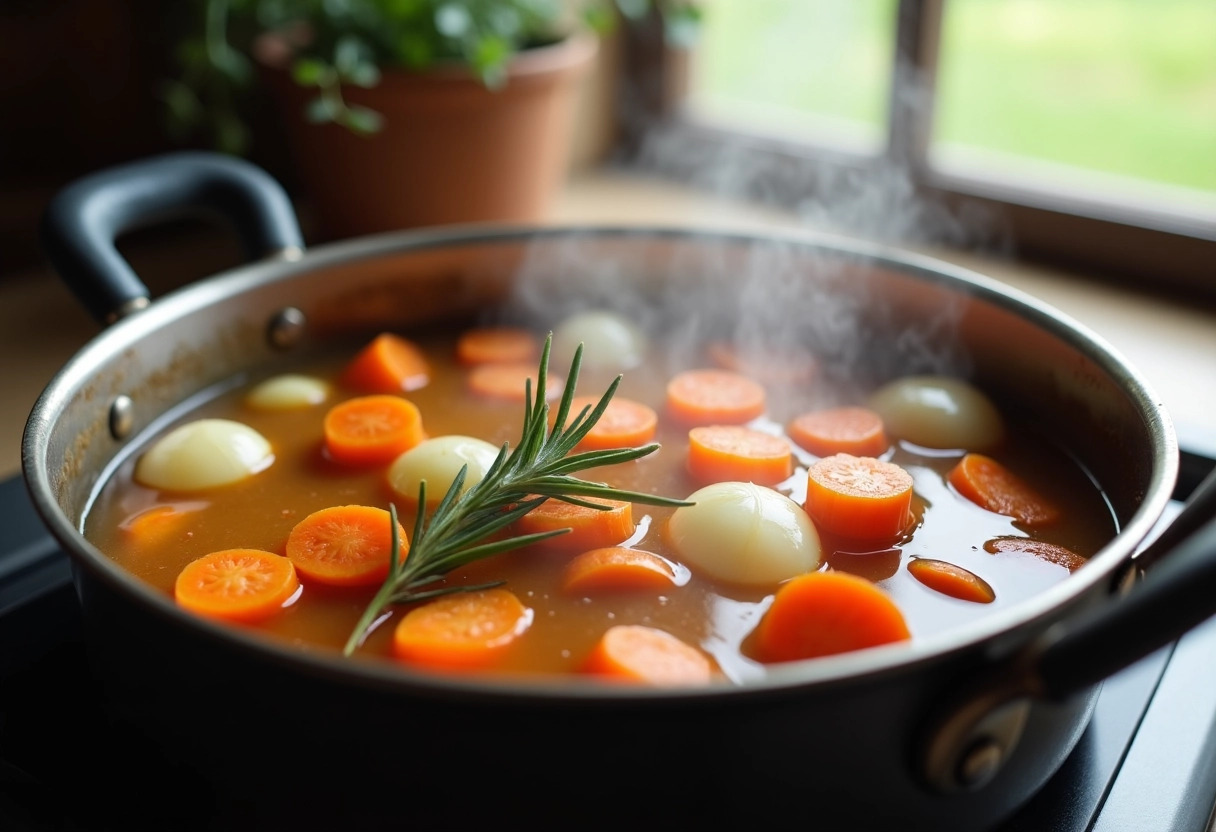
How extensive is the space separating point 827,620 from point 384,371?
721 millimetres

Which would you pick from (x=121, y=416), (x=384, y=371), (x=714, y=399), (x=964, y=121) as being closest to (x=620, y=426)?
(x=714, y=399)

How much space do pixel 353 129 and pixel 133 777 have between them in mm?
1122

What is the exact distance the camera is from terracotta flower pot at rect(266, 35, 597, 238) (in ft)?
5.47

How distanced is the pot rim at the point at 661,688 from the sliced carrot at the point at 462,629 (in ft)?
0.16

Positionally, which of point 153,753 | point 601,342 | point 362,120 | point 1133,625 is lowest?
point 153,753

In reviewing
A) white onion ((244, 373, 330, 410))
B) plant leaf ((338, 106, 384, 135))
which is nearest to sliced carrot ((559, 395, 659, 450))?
white onion ((244, 373, 330, 410))

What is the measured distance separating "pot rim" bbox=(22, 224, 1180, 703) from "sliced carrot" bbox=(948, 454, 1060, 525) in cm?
15

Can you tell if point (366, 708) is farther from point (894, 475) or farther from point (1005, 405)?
point (1005, 405)

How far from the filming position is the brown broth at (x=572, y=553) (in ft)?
3.02

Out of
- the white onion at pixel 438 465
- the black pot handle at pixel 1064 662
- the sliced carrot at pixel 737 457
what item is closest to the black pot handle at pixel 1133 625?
the black pot handle at pixel 1064 662

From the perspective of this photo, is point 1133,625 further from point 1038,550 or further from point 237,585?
point 237,585

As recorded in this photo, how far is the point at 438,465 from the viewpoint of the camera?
1125mm

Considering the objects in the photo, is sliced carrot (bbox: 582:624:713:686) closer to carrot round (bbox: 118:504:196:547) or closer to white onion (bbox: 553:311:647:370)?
carrot round (bbox: 118:504:196:547)

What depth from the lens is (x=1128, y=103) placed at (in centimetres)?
243
